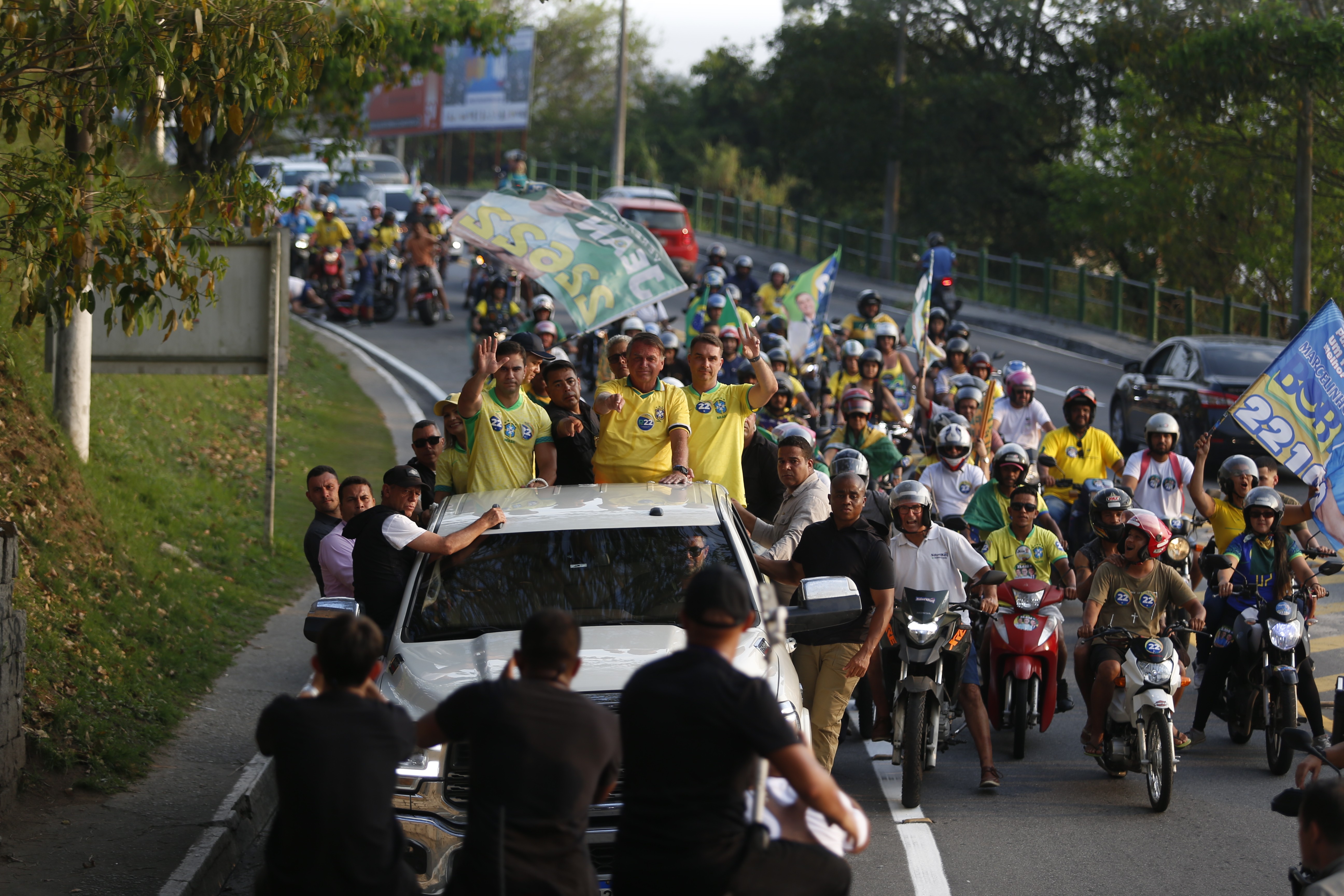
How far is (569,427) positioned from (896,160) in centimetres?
3418

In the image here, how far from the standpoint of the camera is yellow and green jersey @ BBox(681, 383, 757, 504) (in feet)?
29.4

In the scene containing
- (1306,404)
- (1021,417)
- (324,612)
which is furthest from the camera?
(1021,417)

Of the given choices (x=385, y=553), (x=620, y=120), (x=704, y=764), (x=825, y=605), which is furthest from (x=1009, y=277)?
(x=704, y=764)

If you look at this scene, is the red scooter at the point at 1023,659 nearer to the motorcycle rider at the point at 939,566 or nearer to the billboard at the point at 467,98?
the motorcycle rider at the point at 939,566

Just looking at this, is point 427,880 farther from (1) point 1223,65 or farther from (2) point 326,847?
(1) point 1223,65

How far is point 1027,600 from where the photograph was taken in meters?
8.93

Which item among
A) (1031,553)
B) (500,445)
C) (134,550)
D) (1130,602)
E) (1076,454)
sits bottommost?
(134,550)

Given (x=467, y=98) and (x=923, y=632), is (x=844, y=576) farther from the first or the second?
(x=467, y=98)

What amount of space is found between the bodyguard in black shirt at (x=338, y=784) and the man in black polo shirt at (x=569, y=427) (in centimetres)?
443

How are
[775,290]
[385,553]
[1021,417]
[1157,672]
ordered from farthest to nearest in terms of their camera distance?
[775,290] → [1021,417] → [1157,672] → [385,553]

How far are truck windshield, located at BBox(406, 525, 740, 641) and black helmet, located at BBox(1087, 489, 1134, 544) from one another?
10.6 feet

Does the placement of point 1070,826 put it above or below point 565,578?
below

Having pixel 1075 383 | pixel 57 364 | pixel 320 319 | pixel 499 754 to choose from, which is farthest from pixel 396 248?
pixel 499 754

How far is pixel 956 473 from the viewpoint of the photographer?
Result: 37.2ft
